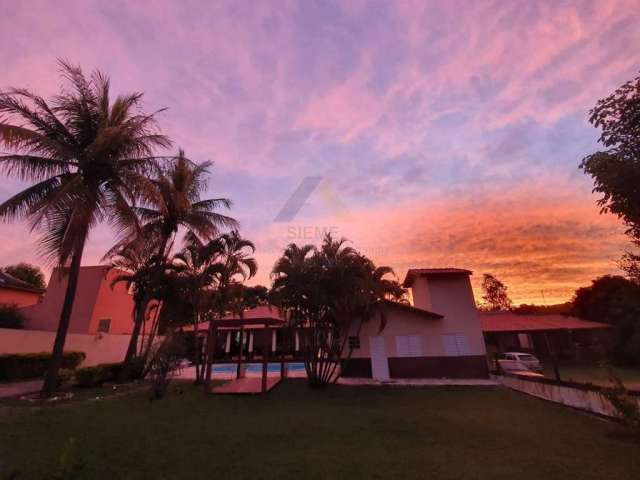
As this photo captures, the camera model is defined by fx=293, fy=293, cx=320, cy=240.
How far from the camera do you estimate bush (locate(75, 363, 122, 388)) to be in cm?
1188

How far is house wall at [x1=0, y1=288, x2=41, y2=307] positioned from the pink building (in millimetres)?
2880

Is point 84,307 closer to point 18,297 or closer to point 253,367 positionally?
point 18,297

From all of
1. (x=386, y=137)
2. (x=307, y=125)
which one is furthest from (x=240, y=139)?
(x=386, y=137)

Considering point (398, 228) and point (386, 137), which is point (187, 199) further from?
point (398, 228)

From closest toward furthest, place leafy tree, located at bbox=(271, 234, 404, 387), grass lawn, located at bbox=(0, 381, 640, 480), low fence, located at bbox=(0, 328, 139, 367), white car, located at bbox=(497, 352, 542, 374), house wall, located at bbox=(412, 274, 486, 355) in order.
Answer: grass lawn, located at bbox=(0, 381, 640, 480) → leafy tree, located at bbox=(271, 234, 404, 387) → low fence, located at bbox=(0, 328, 139, 367) → house wall, located at bbox=(412, 274, 486, 355) → white car, located at bbox=(497, 352, 542, 374)

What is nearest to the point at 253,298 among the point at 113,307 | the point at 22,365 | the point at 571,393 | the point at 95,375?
the point at 113,307

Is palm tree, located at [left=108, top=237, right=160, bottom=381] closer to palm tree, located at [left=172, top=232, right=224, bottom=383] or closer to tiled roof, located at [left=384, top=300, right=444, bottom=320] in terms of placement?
palm tree, located at [left=172, top=232, right=224, bottom=383]

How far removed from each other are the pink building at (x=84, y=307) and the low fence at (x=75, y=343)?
304 cm

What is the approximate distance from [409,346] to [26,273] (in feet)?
154

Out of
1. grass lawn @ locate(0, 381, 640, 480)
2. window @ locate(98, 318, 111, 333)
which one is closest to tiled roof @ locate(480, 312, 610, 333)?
grass lawn @ locate(0, 381, 640, 480)

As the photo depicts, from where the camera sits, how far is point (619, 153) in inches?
271

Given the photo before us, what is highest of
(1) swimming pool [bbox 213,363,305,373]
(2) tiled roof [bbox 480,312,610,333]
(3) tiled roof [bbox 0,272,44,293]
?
(3) tiled roof [bbox 0,272,44,293]

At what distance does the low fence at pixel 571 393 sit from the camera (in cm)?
764

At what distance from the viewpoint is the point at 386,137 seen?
1245cm
